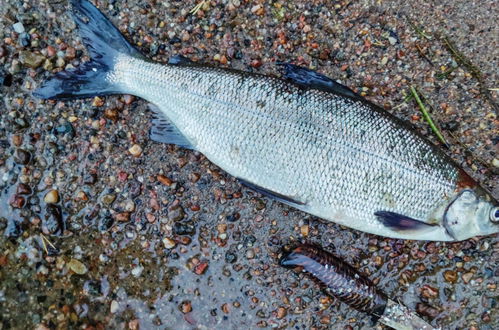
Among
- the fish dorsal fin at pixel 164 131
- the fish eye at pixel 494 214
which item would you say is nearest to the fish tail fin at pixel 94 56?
the fish dorsal fin at pixel 164 131

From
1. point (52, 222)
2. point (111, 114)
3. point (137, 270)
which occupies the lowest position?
point (137, 270)

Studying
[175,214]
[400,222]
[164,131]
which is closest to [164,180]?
[175,214]

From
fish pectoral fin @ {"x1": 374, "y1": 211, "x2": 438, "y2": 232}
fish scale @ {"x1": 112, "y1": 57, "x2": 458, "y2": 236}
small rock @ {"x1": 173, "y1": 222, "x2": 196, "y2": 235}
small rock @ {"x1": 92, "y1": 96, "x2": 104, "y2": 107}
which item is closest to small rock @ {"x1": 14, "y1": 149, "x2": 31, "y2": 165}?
small rock @ {"x1": 92, "y1": 96, "x2": 104, "y2": 107}

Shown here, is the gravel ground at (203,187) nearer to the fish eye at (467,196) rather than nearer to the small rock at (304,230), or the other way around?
the small rock at (304,230)

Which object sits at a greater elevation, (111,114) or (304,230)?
(111,114)

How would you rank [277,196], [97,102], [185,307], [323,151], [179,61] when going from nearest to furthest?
[323,151], [277,196], [179,61], [185,307], [97,102]

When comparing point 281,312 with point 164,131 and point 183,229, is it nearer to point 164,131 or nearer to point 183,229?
point 183,229
